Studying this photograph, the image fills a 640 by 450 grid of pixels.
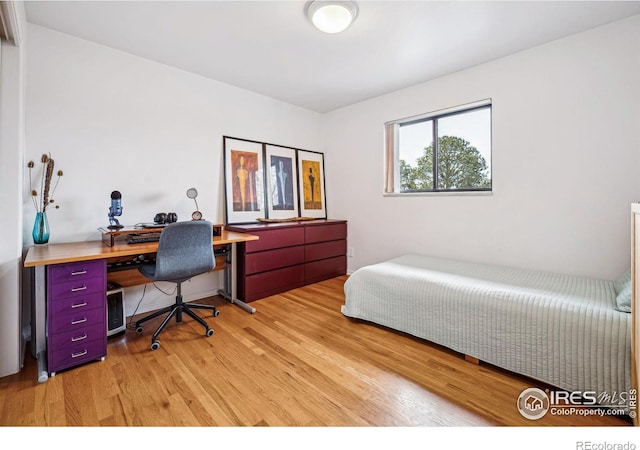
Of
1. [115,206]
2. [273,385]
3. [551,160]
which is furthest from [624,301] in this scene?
[115,206]

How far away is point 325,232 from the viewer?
389 cm

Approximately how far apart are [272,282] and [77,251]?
70.3 inches

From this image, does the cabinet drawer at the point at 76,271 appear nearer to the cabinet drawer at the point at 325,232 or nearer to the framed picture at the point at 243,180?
the framed picture at the point at 243,180

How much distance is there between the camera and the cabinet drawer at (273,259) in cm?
308

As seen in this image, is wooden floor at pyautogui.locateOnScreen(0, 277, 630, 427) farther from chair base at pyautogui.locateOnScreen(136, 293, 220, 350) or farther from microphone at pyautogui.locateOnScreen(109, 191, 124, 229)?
microphone at pyautogui.locateOnScreen(109, 191, 124, 229)

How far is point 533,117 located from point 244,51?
2692 millimetres

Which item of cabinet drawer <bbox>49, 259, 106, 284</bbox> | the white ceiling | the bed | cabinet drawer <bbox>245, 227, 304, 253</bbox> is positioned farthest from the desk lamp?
the bed

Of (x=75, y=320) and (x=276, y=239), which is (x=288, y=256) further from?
(x=75, y=320)

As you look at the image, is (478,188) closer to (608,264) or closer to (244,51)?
(608,264)

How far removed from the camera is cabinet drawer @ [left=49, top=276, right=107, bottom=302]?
1.81 metres

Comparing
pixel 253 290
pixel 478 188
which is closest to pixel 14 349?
pixel 253 290

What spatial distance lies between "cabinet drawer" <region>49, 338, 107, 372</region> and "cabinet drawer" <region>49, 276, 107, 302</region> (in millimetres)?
339

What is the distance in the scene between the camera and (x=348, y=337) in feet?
7.63

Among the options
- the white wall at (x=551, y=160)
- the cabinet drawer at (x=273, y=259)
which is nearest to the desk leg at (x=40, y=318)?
the cabinet drawer at (x=273, y=259)
